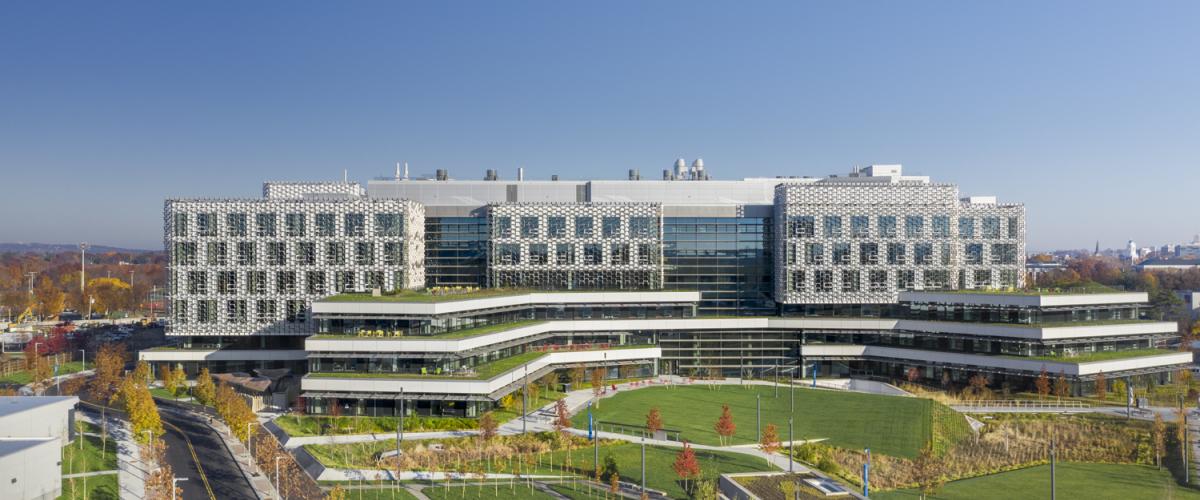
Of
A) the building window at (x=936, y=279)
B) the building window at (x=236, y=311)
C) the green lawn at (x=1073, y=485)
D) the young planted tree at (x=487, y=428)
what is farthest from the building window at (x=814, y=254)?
the building window at (x=236, y=311)

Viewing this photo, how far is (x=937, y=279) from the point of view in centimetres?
10569

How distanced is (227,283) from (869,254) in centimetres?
8198

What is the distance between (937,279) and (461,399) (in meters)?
66.5

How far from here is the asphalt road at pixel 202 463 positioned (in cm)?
5447

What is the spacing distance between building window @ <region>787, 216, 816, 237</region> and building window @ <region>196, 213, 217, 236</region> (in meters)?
73.0

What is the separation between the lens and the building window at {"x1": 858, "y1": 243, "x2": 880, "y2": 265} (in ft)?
344

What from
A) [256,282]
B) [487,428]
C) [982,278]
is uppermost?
[982,278]

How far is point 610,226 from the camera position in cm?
10512

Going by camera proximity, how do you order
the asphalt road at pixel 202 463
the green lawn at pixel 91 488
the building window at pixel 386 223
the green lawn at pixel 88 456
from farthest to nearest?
1. the building window at pixel 386 223
2. the green lawn at pixel 88 456
3. the asphalt road at pixel 202 463
4. the green lawn at pixel 91 488

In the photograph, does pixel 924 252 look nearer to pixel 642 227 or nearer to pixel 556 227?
pixel 642 227

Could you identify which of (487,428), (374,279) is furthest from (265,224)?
(487,428)

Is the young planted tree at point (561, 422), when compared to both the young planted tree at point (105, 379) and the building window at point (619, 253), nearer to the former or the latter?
the building window at point (619, 253)

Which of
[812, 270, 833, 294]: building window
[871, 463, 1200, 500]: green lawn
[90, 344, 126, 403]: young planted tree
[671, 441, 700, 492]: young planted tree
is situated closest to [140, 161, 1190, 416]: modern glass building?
[812, 270, 833, 294]: building window

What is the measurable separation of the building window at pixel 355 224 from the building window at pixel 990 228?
80894mm
